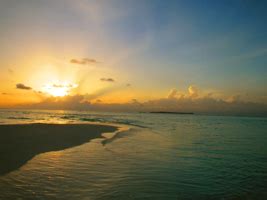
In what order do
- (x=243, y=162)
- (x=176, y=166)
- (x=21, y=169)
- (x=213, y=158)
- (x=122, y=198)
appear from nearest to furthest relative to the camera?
(x=122, y=198)
(x=21, y=169)
(x=176, y=166)
(x=243, y=162)
(x=213, y=158)

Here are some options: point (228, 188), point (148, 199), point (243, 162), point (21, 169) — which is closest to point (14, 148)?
point (21, 169)

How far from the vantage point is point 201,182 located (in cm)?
1028

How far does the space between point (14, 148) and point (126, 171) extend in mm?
8538

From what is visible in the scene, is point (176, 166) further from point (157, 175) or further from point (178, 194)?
point (178, 194)

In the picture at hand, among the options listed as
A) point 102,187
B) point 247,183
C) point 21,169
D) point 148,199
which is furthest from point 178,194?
point 21,169

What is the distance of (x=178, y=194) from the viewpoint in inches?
341

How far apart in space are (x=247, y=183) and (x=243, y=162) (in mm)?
5229

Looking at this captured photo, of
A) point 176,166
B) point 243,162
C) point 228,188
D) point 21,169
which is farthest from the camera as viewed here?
point 243,162

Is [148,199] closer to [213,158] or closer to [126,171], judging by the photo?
[126,171]

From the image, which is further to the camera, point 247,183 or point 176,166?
point 176,166

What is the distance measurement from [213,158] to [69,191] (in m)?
11.3

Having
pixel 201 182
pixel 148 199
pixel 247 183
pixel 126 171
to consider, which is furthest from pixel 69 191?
pixel 247 183

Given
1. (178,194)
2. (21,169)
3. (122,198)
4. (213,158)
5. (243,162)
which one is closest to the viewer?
(122,198)

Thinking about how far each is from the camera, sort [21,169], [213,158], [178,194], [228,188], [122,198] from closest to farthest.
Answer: [122,198] < [178,194] < [228,188] < [21,169] < [213,158]
